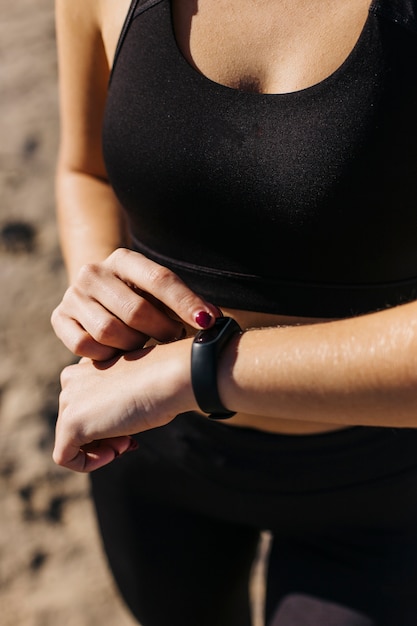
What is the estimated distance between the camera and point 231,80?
1225 millimetres

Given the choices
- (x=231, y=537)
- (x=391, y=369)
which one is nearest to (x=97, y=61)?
(x=391, y=369)

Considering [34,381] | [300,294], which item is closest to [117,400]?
[300,294]

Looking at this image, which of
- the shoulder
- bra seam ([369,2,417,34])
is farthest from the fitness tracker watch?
the shoulder

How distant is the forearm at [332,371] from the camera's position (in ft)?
3.32

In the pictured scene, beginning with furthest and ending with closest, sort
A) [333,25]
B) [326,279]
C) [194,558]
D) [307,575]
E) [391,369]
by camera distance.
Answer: [194,558] → [307,575] → [326,279] → [333,25] → [391,369]

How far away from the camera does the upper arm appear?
4.71ft

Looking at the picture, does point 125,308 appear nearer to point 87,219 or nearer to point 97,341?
point 97,341

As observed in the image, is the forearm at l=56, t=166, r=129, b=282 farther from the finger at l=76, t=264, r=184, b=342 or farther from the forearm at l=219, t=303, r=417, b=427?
the forearm at l=219, t=303, r=417, b=427

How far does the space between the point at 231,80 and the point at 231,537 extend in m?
0.88

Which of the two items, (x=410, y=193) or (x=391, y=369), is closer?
(x=391, y=369)

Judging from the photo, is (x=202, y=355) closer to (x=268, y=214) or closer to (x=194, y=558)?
(x=268, y=214)

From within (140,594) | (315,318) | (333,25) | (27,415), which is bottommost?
(27,415)

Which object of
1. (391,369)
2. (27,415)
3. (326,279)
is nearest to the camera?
(391,369)

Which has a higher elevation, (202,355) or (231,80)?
(231,80)
